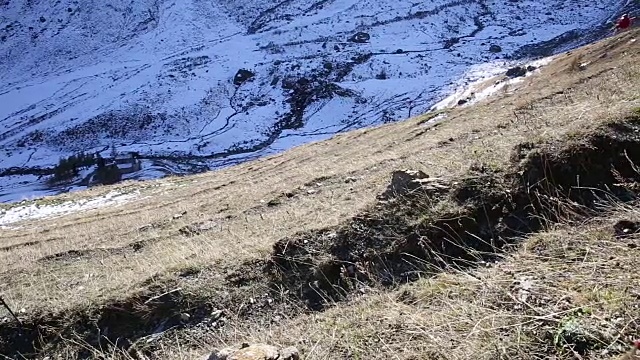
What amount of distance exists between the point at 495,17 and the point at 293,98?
28.6m

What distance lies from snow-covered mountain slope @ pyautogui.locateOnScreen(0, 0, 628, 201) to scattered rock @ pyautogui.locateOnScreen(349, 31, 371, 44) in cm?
23

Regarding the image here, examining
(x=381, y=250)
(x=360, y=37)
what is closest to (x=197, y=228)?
(x=381, y=250)

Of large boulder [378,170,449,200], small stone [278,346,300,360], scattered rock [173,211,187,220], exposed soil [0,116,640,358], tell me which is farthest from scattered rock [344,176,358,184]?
small stone [278,346,300,360]

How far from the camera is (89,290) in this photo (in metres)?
5.65

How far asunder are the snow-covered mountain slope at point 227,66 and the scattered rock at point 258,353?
35800 mm

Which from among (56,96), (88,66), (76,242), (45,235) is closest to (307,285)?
(76,242)

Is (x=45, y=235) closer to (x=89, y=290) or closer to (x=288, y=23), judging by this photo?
(x=89, y=290)

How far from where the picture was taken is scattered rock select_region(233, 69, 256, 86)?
168 feet

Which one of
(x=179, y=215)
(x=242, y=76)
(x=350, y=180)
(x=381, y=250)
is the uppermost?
(x=381, y=250)

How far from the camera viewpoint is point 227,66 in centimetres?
5394

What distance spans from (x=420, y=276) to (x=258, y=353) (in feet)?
4.77

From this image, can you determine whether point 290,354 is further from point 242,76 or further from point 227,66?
point 227,66

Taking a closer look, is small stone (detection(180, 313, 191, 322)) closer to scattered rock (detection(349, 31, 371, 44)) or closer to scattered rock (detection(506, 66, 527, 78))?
scattered rock (detection(506, 66, 527, 78))

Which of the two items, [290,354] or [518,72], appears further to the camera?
[518,72]
